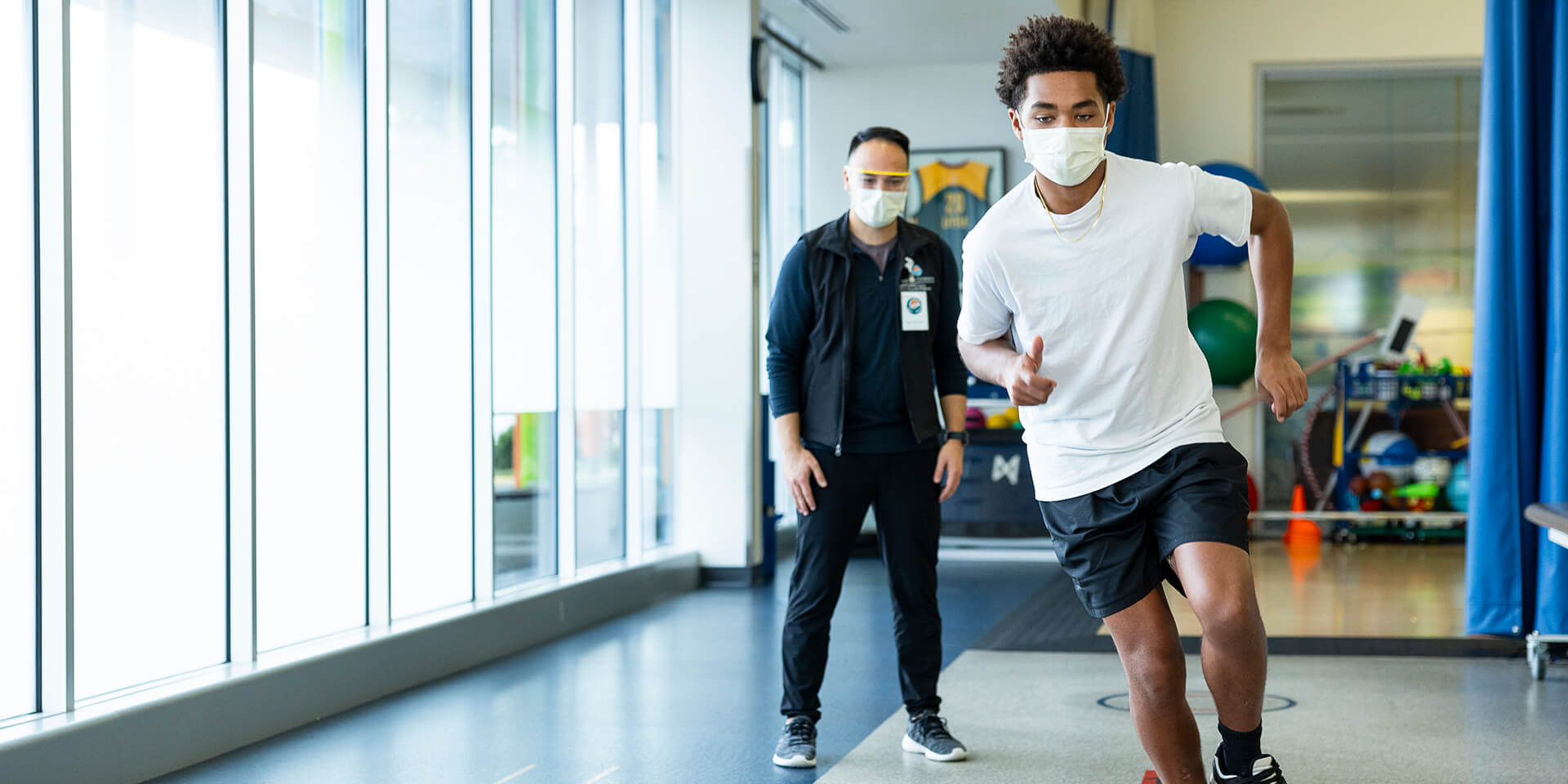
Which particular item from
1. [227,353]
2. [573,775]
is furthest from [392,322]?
[573,775]

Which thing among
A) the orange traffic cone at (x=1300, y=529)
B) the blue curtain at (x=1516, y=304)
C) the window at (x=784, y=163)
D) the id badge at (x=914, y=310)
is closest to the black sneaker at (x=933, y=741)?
the id badge at (x=914, y=310)

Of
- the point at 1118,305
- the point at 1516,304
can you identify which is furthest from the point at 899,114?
the point at 1118,305

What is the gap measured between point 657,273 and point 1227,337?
344cm

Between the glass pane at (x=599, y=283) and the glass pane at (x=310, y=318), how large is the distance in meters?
1.55

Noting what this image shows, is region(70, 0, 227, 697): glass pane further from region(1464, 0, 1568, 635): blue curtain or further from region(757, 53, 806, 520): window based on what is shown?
region(757, 53, 806, 520): window

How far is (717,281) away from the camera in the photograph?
21.7 feet

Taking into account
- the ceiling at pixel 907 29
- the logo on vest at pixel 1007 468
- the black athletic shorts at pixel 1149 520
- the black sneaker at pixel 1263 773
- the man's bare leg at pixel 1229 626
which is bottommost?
the black sneaker at pixel 1263 773

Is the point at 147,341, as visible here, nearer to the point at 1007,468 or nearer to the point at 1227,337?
the point at 1007,468

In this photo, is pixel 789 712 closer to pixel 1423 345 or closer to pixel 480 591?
pixel 480 591

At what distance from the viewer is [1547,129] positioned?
4312 mm

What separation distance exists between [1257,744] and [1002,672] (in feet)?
7.34

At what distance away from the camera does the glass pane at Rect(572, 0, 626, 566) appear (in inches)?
230

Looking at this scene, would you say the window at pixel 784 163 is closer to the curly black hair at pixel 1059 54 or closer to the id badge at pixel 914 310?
the id badge at pixel 914 310

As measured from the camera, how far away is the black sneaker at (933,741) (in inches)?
128
